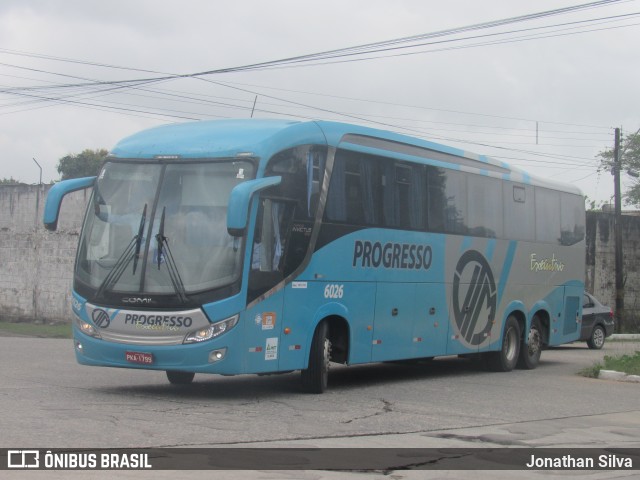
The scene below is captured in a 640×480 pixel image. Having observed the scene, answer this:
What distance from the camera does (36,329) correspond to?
3089cm

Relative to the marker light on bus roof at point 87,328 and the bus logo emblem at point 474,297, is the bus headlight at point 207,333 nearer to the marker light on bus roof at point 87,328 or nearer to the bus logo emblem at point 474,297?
the marker light on bus roof at point 87,328

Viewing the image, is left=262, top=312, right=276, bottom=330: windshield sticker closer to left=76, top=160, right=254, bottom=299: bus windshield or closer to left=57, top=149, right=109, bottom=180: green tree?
left=76, top=160, right=254, bottom=299: bus windshield

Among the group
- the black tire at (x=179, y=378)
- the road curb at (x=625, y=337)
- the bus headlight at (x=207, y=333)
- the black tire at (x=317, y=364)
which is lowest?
the road curb at (x=625, y=337)

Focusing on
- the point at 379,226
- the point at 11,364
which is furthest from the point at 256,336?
the point at 11,364

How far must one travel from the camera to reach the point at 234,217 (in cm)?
1186

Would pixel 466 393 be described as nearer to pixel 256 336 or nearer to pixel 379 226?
pixel 379 226

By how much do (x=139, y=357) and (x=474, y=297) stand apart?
26.5 feet

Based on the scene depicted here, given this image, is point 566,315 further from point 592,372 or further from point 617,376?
point 617,376

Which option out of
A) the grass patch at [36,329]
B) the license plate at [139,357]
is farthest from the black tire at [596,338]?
the license plate at [139,357]

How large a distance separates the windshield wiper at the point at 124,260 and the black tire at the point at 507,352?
949cm

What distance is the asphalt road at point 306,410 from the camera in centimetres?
1023

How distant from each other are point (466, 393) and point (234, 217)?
19.4ft

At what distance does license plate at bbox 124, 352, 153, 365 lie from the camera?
1270 centimetres

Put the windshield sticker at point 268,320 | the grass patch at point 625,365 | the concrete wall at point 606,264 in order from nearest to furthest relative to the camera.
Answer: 1. the windshield sticker at point 268,320
2. the grass patch at point 625,365
3. the concrete wall at point 606,264
